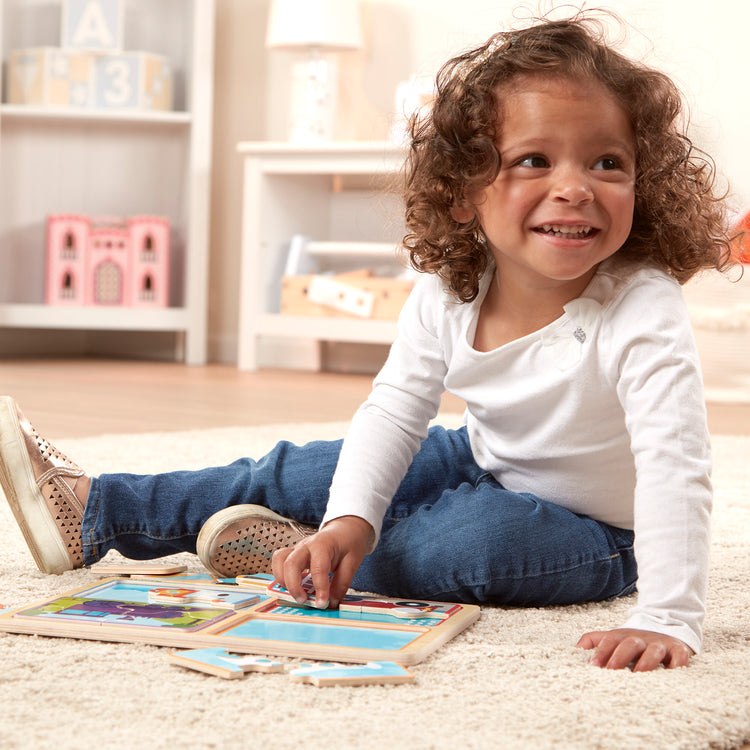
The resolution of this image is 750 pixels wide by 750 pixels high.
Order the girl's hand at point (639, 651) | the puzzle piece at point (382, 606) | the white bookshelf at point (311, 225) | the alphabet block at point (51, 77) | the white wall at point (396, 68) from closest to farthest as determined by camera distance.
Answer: the girl's hand at point (639, 651)
the puzzle piece at point (382, 606)
the white wall at point (396, 68)
the white bookshelf at point (311, 225)
the alphabet block at point (51, 77)

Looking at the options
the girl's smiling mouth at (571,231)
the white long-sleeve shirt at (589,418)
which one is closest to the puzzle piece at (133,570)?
the white long-sleeve shirt at (589,418)

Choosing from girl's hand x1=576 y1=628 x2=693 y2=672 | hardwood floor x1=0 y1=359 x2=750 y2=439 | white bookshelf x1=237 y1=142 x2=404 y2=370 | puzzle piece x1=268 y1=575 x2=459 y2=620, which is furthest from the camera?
white bookshelf x1=237 y1=142 x2=404 y2=370

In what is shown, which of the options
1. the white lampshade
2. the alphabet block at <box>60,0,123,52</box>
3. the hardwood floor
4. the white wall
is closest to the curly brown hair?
the hardwood floor

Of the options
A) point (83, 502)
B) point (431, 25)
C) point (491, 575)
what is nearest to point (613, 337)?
point (491, 575)

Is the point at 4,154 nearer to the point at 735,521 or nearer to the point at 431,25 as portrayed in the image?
the point at 431,25

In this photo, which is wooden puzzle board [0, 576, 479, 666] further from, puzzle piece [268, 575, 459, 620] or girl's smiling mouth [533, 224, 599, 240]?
girl's smiling mouth [533, 224, 599, 240]

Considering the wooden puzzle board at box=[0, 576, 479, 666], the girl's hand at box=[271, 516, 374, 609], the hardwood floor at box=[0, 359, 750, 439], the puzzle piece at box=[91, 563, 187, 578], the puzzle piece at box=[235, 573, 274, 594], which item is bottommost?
the hardwood floor at box=[0, 359, 750, 439]

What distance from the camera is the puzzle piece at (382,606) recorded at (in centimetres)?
77

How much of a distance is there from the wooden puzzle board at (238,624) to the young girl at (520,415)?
34 mm

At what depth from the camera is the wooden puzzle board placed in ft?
2.22

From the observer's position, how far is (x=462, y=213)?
88cm

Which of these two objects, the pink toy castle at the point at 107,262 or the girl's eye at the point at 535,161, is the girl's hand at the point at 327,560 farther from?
the pink toy castle at the point at 107,262

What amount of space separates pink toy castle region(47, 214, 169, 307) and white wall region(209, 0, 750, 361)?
0.30 m

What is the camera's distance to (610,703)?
601 millimetres
